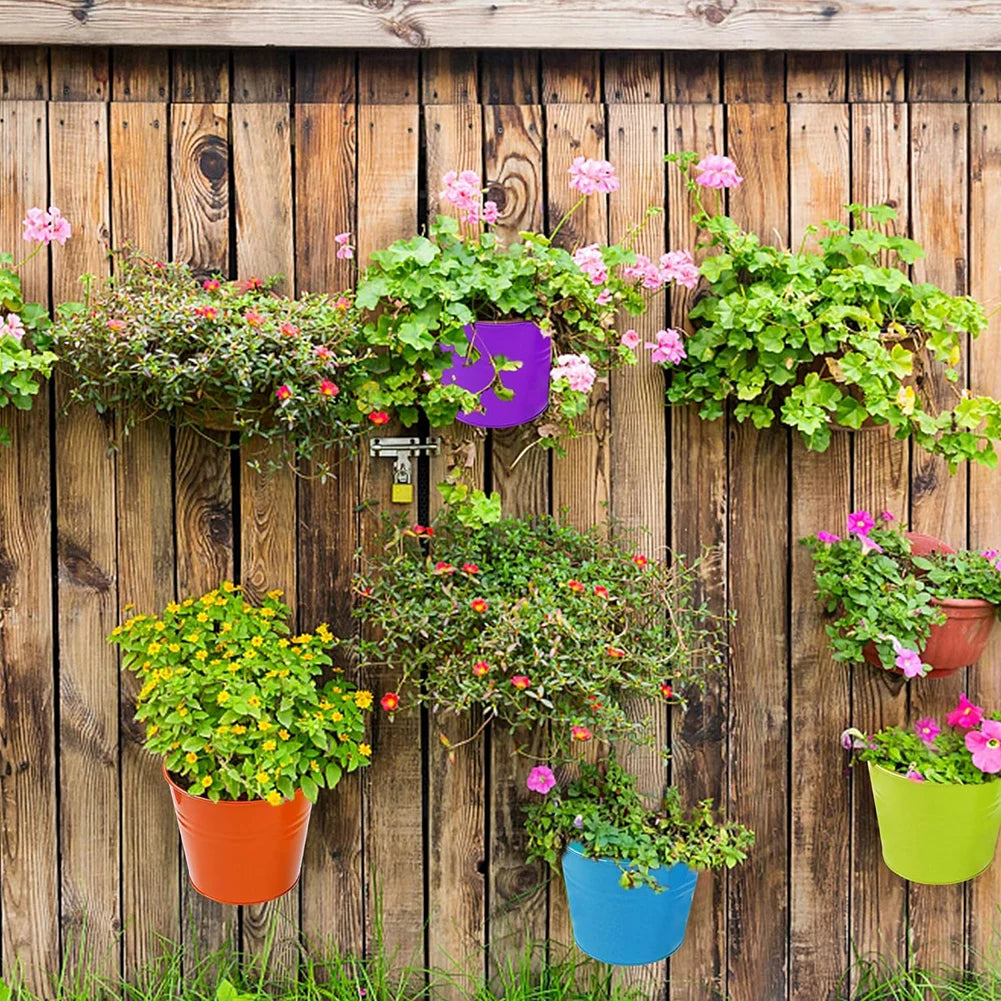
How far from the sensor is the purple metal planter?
2.19 m

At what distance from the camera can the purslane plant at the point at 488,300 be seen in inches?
85.2

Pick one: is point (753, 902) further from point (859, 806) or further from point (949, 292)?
point (949, 292)

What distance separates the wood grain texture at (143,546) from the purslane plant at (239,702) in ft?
0.56

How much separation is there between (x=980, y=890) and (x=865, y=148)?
1.87 m

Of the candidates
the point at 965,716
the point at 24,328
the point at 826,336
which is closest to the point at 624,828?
the point at 965,716

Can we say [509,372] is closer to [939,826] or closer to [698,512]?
[698,512]

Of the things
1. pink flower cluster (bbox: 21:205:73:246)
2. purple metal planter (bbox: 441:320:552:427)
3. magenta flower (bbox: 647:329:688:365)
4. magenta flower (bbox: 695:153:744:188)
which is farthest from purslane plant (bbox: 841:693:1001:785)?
pink flower cluster (bbox: 21:205:73:246)

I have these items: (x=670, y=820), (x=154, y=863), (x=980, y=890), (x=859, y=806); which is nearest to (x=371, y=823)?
(x=154, y=863)

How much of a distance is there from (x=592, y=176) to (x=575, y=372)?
443 millimetres

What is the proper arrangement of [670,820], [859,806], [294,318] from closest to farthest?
[294,318], [670,820], [859,806]

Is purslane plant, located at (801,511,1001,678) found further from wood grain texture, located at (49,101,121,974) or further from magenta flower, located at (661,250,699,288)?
wood grain texture, located at (49,101,121,974)

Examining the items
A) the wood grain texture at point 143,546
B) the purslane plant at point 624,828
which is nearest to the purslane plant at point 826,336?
the purslane plant at point 624,828

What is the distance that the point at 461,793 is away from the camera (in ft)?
8.22

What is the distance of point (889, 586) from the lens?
2.32m
